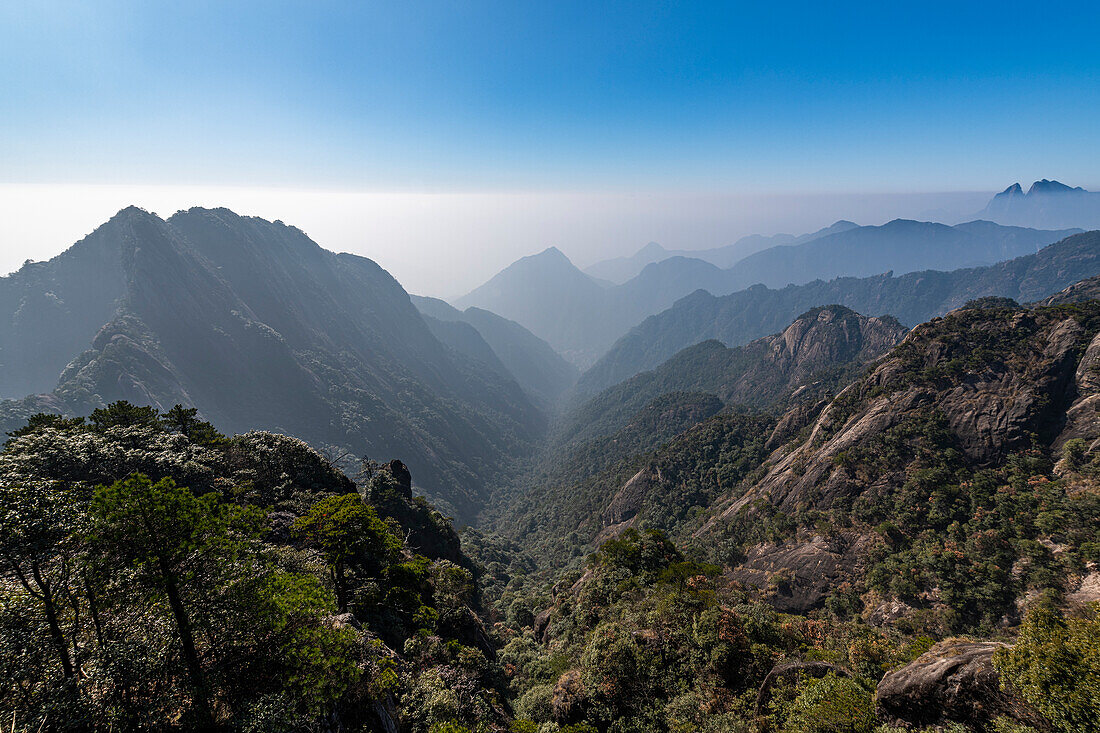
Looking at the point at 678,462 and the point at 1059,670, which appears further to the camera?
the point at 678,462

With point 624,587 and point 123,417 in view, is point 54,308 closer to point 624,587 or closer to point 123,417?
point 123,417

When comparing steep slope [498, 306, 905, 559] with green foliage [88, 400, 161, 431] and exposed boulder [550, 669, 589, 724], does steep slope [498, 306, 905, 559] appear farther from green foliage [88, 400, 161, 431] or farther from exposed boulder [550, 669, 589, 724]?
green foliage [88, 400, 161, 431]

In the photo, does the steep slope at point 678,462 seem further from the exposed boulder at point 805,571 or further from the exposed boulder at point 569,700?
the exposed boulder at point 569,700

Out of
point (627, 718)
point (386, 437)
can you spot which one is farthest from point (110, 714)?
point (386, 437)

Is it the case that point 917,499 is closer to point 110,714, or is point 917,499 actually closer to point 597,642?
point 597,642

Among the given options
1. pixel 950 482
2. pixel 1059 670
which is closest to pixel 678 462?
pixel 950 482

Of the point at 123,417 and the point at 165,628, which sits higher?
the point at 123,417

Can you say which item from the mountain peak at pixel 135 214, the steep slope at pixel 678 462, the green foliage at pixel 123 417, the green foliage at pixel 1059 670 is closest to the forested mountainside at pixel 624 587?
the green foliage at pixel 1059 670
